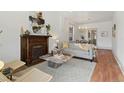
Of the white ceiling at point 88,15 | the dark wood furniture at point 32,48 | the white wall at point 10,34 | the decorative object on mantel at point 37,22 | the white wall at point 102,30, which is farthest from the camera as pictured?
the white wall at point 102,30

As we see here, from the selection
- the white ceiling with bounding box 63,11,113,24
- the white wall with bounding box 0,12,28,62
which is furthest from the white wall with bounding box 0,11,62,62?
the white ceiling with bounding box 63,11,113,24

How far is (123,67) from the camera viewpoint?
3.31m

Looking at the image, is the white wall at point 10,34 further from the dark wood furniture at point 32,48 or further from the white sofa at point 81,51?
the white sofa at point 81,51

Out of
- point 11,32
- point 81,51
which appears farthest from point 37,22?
point 81,51

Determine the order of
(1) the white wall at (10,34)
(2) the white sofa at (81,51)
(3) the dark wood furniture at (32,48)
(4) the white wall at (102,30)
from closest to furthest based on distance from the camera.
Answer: (1) the white wall at (10,34)
(3) the dark wood furniture at (32,48)
(2) the white sofa at (81,51)
(4) the white wall at (102,30)

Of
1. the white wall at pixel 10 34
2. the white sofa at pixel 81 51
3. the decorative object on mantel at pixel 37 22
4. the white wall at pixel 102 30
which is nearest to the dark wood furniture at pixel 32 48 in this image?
the white wall at pixel 10 34

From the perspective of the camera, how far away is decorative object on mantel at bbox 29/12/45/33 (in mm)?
4369

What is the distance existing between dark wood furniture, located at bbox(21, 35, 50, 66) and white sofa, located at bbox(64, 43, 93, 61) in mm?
1200

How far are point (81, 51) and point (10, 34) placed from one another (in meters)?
3.04

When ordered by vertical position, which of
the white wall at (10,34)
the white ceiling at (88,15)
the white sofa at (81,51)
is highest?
the white ceiling at (88,15)

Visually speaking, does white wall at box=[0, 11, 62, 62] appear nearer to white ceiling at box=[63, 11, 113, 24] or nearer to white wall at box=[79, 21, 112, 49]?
white ceiling at box=[63, 11, 113, 24]

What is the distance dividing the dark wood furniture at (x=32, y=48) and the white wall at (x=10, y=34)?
0.69 feet

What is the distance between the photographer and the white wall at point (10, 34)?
3.18m

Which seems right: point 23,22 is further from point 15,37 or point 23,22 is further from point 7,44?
point 7,44
